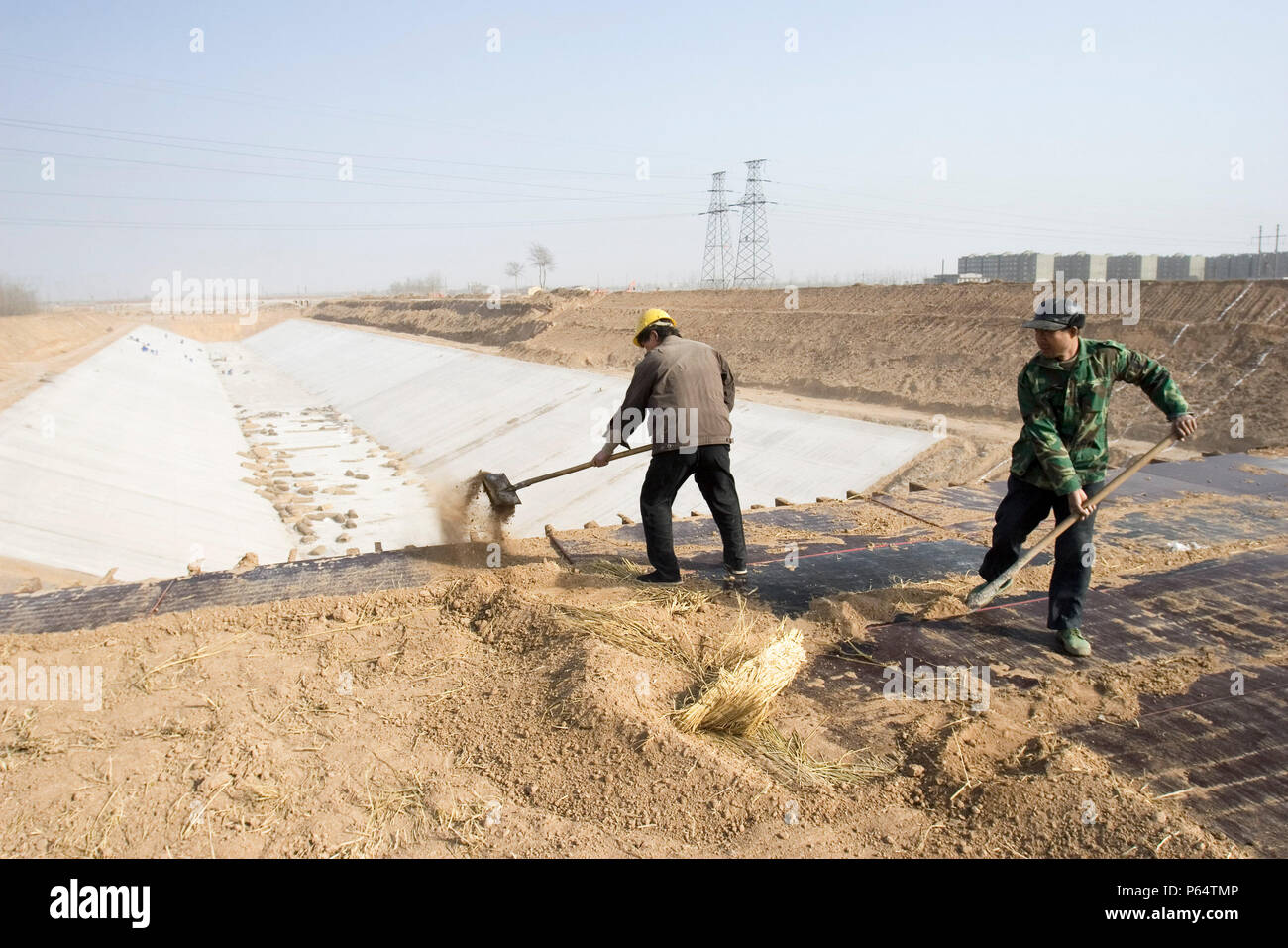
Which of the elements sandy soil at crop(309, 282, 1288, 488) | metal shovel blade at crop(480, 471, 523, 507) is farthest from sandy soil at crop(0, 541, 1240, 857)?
sandy soil at crop(309, 282, 1288, 488)

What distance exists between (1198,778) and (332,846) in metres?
2.99

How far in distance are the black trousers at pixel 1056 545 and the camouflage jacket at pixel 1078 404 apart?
12 cm

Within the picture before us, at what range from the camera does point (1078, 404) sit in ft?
13.0

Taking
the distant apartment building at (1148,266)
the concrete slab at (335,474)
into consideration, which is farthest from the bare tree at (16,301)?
the distant apartment building at (1148,266)

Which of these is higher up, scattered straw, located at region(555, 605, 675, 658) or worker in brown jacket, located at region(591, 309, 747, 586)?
worker in brown jacket, located at region(591, 309, 747, 586)

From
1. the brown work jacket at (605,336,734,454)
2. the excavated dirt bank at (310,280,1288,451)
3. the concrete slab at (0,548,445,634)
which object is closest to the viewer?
the concrete slab at (0,548,445,634)

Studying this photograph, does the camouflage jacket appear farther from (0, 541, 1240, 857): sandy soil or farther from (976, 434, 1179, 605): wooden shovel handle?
(0, 541, 1240, 857): sandy soil

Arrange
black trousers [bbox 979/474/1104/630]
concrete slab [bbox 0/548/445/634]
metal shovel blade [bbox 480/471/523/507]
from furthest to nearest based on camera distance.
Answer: metal shovel blade [bbox 480/471/523/507] < concrete slab [bbox 0/548/445/634] < black trousers [bbox 979/474/1104/630]

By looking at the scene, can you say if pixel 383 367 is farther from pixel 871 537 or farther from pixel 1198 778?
pixel 1198 778

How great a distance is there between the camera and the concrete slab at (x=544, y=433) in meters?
14.6

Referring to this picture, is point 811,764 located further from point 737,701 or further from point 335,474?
point 335,474

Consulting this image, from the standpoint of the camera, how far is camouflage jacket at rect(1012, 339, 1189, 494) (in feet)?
12.8

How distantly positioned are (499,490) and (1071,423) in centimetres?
362

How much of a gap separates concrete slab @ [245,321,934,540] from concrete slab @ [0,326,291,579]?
4438mm
